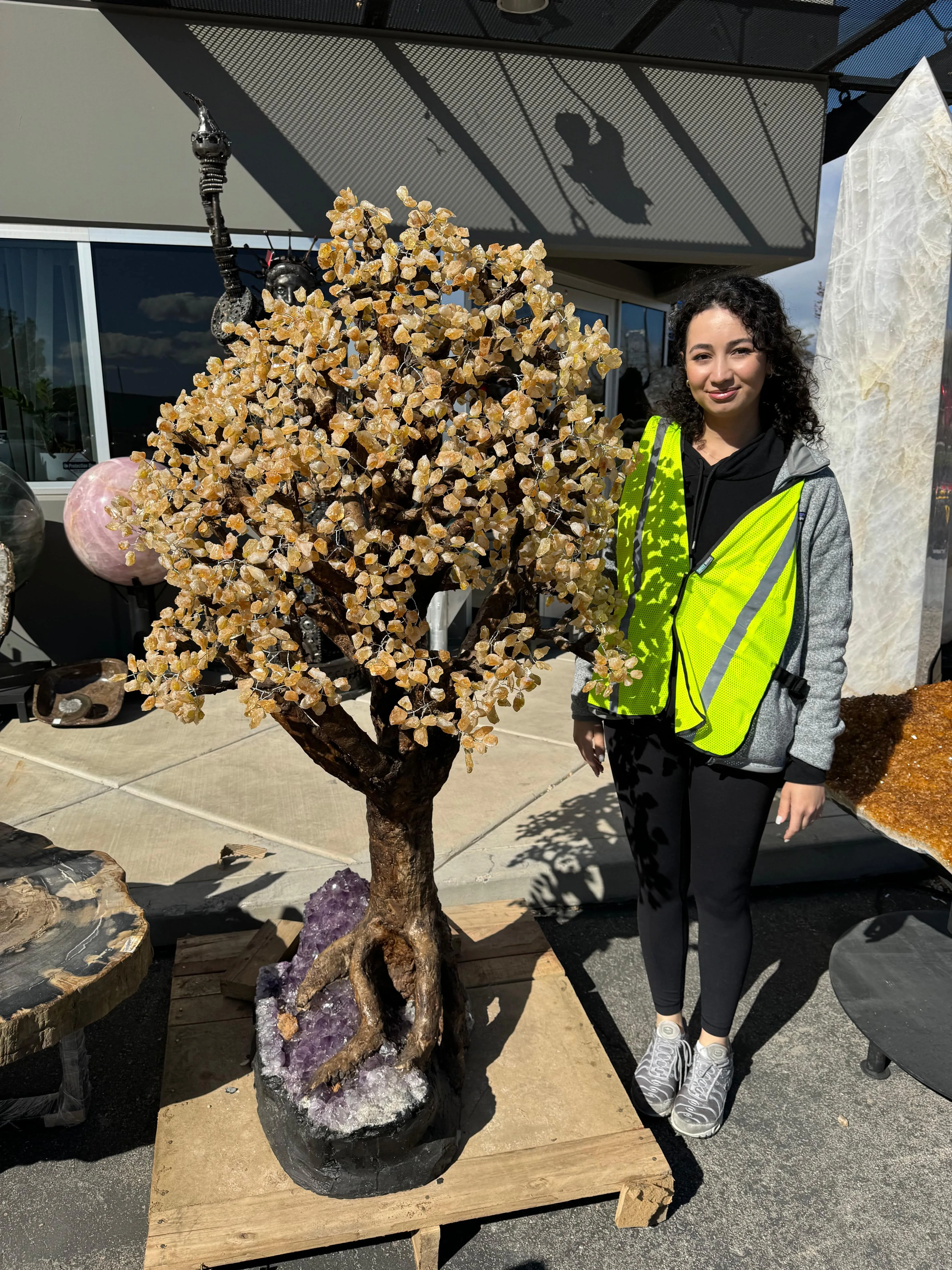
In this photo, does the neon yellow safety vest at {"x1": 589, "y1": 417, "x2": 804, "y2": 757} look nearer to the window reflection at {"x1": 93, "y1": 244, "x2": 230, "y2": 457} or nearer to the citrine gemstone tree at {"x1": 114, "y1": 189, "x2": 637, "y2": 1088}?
the citrine gemstone tree at {"x1": 114, "y1": 189, "x2": 637, "y2": 1088}

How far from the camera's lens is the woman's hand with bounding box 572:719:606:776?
2275 mm

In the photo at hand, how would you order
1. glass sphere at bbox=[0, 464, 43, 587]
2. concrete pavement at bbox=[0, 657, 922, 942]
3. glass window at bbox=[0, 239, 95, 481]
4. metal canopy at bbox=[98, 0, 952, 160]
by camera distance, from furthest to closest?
glass window at bbox=[0, 239, 95, 481] → metal canopy at bbox=[98, 0, 952, 160] → glass sphere at bbox=[0, 464, 43, 587] → concrete pavement at bbox=[0, 657, 922, 942]

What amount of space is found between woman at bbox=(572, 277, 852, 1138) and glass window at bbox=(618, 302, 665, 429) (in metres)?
6.27

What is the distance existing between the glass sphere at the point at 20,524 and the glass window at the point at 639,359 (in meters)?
5.31

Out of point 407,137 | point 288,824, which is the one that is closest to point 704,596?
point 288,824

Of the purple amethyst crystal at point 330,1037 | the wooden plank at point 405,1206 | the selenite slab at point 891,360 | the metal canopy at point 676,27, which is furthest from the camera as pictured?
the metal canopy at point 676,27

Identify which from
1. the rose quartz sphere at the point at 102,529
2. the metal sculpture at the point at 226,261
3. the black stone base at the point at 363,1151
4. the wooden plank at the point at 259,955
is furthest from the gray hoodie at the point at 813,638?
the rose quartz sphere at the point at 102,529

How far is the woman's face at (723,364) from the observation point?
74.5 inches

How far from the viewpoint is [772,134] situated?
6.55 meters

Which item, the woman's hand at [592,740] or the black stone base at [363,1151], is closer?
the black stone base at [363,1151]

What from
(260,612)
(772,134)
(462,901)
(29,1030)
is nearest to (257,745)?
(462,901)

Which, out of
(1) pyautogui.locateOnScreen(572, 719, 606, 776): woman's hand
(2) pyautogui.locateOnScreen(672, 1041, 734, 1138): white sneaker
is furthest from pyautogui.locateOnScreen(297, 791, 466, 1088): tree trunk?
(2) pyautogui.locateOnScreen(672, 1041, 734, 1138): white sneaker

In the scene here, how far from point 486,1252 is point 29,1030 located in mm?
1094

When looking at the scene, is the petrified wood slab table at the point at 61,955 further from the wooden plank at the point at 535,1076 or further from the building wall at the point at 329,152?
the building wall at the point at 329,152
